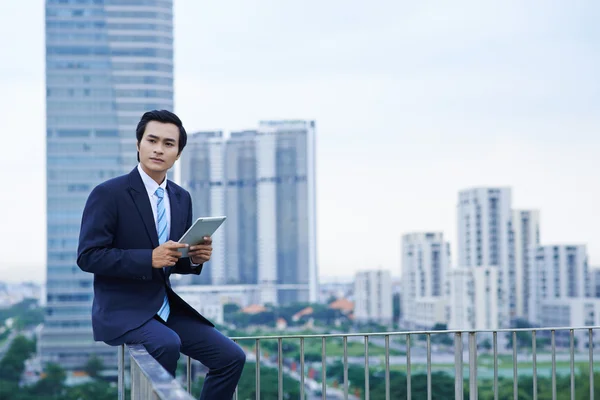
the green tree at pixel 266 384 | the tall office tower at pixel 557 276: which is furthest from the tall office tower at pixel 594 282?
the green tree at pixel 266 384

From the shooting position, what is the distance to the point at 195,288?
62.6 meters

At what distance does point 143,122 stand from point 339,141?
60913 mm

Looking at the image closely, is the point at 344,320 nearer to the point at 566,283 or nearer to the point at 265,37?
the point at 566,283

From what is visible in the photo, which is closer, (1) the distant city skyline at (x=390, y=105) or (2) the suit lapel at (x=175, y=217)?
(2) the suit lapel at (x=175, y=217)

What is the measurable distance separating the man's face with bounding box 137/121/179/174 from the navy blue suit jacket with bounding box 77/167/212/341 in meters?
0.04

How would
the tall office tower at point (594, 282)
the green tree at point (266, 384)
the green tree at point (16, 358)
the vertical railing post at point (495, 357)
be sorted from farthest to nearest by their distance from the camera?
the tall office tower at point (594, 282) → the green tree at point (16, 358) → the green tree at point (266, 384) → the vertical railing post at point (495, 357)

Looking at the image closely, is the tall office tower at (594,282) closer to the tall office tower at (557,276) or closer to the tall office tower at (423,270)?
the tall office tower at (557,276)

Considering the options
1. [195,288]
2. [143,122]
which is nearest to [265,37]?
[195,288]

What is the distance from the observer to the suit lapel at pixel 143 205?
6.85ft

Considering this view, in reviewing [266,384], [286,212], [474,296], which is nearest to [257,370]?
[266,384]

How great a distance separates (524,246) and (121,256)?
60.0 meters

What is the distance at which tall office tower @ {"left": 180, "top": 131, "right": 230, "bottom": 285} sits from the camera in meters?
62.6

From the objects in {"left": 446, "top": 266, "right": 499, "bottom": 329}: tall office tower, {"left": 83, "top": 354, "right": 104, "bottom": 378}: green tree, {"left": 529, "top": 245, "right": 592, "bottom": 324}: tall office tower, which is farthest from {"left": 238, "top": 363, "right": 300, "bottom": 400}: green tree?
{"left": 529, "top": 245, "right": 592, "bottom": 324}: tall office tower

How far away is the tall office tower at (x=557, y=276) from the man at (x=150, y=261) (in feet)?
191
